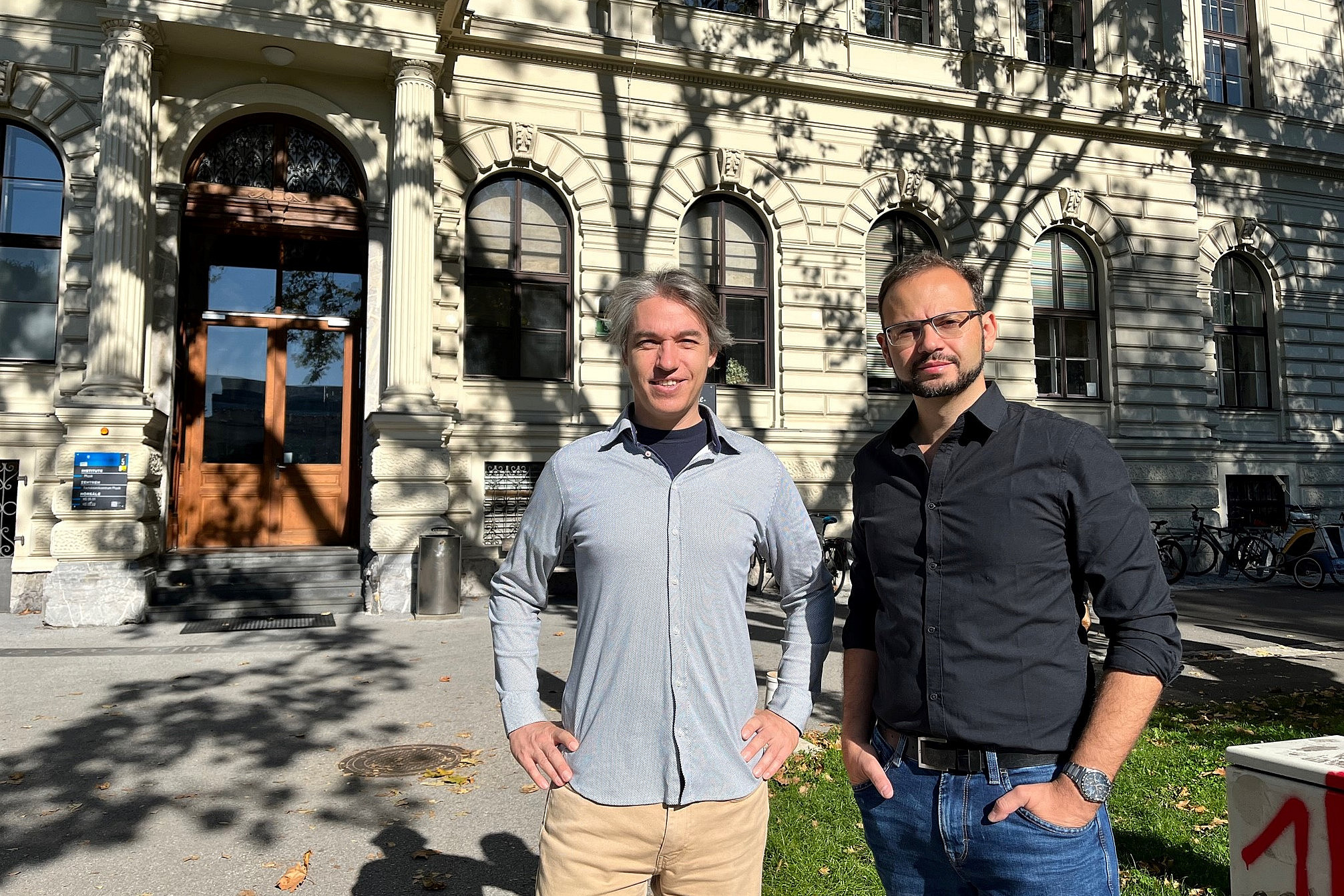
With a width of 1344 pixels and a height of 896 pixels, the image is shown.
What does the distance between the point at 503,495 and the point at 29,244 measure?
7.39 m

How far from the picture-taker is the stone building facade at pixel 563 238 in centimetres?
1179

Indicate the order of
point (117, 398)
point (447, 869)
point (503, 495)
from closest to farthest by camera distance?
point (447, 869) < point (117, 398) < point (503, 495)

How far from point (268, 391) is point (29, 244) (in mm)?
3640

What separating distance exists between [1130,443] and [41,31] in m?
18.8

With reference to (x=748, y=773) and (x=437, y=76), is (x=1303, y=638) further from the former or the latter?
(x=437, y=76)

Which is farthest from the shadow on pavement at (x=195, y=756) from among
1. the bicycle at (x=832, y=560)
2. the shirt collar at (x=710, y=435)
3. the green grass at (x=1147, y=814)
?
the bicycle at (x=832, y=560)

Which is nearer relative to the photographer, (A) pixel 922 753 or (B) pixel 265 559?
(A) pixel 922 753

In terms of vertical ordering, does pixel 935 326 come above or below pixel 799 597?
above

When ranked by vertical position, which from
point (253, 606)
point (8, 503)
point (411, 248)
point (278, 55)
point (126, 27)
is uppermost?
point (278, 55)

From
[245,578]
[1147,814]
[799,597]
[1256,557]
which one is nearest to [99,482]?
[245,578]

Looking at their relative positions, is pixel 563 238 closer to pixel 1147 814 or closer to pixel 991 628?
pixel 1147 814

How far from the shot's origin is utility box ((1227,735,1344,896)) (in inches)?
88.5

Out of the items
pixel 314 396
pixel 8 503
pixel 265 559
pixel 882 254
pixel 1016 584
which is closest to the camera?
pixel 1016 584

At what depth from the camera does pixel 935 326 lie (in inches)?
83.6
